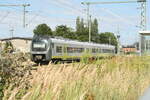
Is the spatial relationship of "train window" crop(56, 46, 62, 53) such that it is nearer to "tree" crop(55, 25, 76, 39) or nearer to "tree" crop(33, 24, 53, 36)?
"tree" crop(55, 25, 76, 39)

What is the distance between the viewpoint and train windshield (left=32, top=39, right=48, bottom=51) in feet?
100.0

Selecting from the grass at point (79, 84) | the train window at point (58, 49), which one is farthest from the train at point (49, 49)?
the grass at point (79, 84)

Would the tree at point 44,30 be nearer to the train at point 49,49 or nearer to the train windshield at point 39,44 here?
the train at point 49,49

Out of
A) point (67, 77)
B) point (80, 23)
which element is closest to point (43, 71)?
point (67, 77)

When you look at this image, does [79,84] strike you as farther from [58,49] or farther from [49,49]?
[58,49]

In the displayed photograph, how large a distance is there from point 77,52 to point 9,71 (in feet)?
98.9

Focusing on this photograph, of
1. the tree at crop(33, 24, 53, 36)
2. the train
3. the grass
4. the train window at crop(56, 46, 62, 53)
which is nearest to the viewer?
the grass

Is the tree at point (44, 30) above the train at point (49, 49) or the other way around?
above

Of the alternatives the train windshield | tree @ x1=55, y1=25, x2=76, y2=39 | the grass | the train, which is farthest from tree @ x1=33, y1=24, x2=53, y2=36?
the grass

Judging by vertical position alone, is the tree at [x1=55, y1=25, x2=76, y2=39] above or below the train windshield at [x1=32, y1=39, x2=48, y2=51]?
above

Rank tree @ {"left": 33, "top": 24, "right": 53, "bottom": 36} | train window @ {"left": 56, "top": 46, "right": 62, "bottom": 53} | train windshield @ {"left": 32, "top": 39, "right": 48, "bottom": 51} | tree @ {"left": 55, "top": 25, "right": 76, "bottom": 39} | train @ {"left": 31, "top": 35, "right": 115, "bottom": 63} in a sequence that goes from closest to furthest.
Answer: train @ {"left": 31, "top": 35, "right": 115, "bottom": 63} → train windshield @ {"left": 32, "top": 39, "right": 48, "bottom": 51} → train window @ {"left": 56, "top": 46, "right": 62, "bottom": 53} → tree @ {"left": 55, "top": 25, "right": 76, "bottom": 39} → tree @ {"left": 33, "top": 24, "right": 53, "bottom": 36}

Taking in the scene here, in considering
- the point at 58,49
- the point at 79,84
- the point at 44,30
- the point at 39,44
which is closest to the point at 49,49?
the point at 58,49

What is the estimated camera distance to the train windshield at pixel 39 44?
3047 cm

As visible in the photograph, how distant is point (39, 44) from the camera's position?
31.1 meters
